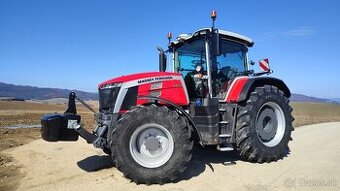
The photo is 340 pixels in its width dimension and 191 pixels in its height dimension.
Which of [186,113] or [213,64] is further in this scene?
[213,64]

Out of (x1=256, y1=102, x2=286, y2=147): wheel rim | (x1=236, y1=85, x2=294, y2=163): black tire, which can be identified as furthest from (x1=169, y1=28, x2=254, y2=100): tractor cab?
(x1=256, y1=102, x2=286, y2=147): wheel rim

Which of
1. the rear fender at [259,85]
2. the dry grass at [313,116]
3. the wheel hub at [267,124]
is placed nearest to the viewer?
the rear fender at [259,85]

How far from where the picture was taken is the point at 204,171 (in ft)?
20.6

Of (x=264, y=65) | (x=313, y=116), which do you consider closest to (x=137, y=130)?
(x=264, y=65)

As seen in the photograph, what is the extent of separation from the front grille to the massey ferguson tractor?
2 cm

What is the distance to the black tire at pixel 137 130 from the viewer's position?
5578 millimetres

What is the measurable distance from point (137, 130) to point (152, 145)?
374 millimetres

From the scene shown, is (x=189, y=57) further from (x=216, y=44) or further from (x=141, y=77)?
(x=141, y=77)

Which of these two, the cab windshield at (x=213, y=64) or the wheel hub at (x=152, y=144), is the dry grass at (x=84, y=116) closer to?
the cab windshield at (x=213, y=64)

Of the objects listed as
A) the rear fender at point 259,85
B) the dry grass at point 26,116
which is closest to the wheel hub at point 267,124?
the rear fender at point 259,85

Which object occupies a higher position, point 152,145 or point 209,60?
point 209,60

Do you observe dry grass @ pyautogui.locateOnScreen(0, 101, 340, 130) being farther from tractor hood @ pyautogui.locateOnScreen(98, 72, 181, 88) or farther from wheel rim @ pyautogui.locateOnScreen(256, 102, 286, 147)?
tractor hood @ pyautogui.locateOnScreen(98, 72, 181, 88)

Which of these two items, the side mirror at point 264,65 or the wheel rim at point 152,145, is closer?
the wheel rim at point 152,145

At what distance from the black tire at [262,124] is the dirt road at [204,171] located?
233 millimetres
